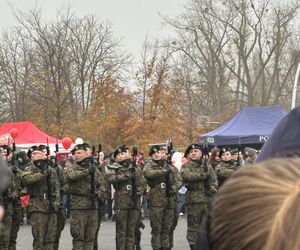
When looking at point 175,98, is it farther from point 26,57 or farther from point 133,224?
point 133,224

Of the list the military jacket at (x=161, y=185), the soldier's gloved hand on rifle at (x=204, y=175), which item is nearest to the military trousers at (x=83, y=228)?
the military jacket at (x=161, y=185)

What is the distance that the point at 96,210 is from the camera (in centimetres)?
1052

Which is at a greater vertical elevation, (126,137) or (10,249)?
(126,137)

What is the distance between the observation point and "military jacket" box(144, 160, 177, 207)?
11.3 m

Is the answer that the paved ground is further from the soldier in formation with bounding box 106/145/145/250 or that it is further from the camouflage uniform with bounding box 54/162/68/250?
the camouflage uniform with bounding box 54/162/68/250

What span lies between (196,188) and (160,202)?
660mm

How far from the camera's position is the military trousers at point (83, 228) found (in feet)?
33.9

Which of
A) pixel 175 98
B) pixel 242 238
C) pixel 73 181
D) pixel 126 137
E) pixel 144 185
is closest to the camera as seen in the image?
pixel 242 238

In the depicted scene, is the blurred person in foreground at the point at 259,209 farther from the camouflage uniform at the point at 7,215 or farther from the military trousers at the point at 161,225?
the military trousers at the point at 161,225

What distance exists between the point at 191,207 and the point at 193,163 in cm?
75

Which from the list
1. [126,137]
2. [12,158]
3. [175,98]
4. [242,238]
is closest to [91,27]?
[175,98]

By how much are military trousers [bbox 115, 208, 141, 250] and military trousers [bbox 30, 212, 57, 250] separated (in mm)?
1140

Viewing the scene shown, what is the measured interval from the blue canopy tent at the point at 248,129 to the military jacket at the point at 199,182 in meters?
7.69

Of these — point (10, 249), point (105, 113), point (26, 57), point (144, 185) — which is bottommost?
point (10, 249)
